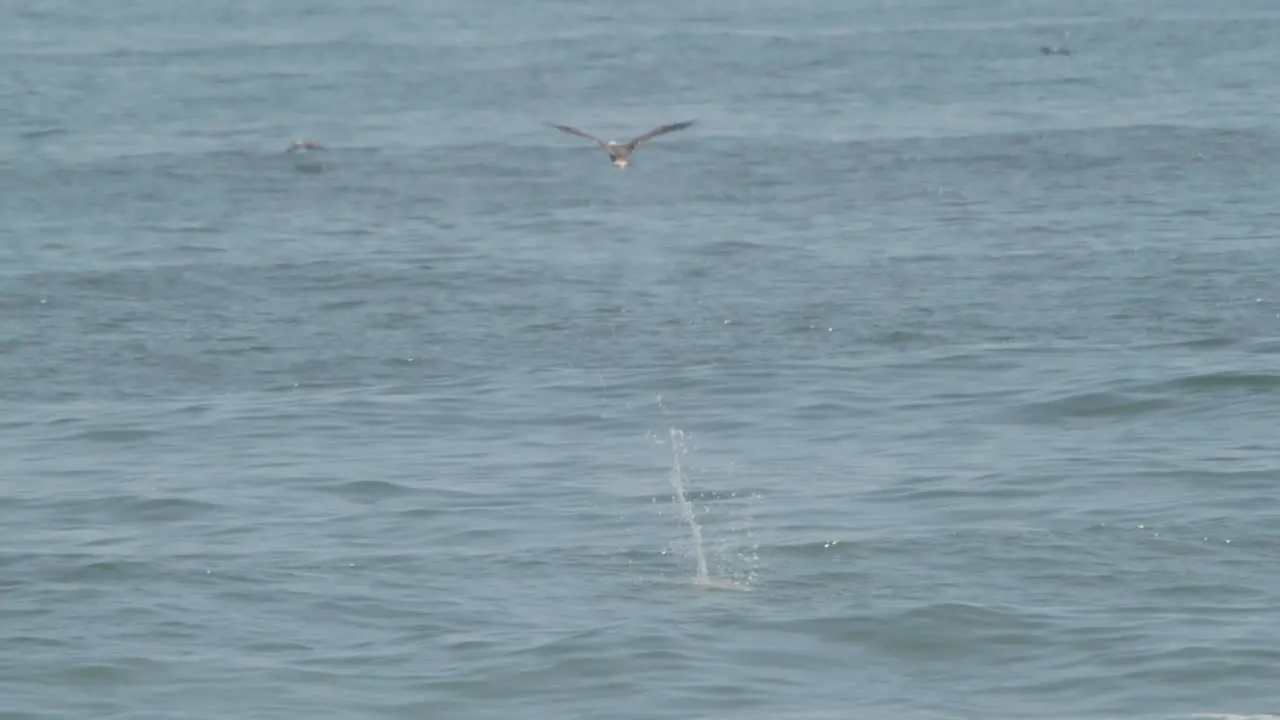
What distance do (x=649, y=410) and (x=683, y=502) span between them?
5.96 ft

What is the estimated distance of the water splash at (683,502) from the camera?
12.1 metres

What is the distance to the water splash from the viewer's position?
39.5ft

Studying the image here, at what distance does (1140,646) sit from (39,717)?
4.83 m

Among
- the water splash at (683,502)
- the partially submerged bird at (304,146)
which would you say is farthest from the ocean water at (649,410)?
the partially submerged bird at (304,146)

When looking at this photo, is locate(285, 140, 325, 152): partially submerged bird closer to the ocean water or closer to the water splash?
the ocean water

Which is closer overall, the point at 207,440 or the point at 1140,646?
the point at 1140,646

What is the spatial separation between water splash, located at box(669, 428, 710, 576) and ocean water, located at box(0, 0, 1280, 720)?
1.6 inches

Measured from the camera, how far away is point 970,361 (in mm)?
16125

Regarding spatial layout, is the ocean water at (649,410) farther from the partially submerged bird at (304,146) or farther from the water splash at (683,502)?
the partially submerged bird at (304,146)

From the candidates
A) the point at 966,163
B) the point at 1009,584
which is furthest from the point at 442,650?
the point at 966,163

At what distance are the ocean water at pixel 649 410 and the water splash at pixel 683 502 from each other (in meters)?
0.04

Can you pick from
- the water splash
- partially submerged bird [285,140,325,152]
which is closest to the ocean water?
the water splash

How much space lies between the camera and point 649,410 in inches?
596

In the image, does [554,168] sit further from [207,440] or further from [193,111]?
[207,440]
